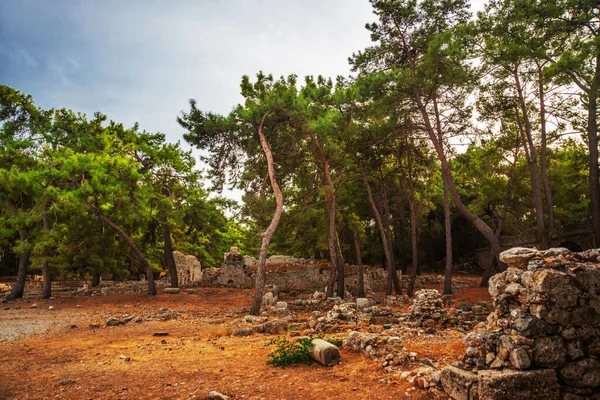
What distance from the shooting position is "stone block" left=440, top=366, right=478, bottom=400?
429 centimetres

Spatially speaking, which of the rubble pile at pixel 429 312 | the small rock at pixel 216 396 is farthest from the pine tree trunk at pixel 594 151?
the small rock at pixel 216 396

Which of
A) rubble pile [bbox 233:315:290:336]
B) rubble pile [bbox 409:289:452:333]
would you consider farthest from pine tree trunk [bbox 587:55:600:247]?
rubble pile [bbox 233:315:290:336]

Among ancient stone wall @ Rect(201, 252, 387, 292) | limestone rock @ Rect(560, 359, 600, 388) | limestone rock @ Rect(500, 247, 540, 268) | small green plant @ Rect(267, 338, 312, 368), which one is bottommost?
ancient stone wall @ Rect(201, 252, 387, 292)

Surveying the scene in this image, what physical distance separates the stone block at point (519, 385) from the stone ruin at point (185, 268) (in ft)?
90.8

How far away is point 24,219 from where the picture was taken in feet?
65.2

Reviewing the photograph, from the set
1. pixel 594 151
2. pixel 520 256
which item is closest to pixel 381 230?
pixel 594 151

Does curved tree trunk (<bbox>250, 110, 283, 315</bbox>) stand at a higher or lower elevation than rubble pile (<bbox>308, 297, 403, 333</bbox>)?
higher

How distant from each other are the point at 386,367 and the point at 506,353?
217 cm

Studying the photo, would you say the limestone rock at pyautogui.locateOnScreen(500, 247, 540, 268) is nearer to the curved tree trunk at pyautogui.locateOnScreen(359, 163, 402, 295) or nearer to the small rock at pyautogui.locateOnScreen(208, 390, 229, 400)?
the small rock at pyautogui.locateOnScreen(208, 390, 229, 400)

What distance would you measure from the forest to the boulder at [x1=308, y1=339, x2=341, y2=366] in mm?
7780

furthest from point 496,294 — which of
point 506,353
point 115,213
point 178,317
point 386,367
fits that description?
point 115,213

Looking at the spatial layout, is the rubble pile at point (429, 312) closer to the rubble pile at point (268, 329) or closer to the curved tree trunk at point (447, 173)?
the curved tree trunk at point (447, 173)

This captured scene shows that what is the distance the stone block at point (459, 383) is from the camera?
14.1 ft

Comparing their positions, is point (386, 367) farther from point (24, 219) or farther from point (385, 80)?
point (24, 219)
